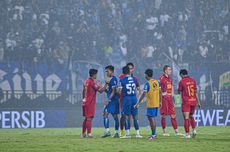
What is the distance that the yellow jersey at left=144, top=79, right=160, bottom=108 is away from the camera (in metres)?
21.6

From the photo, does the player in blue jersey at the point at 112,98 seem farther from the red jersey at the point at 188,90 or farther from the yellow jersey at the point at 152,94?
the red jersey at the point at 188,90

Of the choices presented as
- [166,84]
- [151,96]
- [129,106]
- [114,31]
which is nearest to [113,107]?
[129,106]

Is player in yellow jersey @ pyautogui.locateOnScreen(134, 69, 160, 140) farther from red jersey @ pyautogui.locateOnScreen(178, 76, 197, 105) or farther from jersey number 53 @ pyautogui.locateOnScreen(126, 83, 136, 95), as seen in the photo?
red jersey @ pyautogui.locateOnScreen(178, 76, 197, 105)

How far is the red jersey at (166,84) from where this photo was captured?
78.4ft

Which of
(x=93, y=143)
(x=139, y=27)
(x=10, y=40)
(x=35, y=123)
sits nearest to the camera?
(x=93, y=143)

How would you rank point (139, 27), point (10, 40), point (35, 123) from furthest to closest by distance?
point (139, 27) → point (10, 40) → point (35, 123)

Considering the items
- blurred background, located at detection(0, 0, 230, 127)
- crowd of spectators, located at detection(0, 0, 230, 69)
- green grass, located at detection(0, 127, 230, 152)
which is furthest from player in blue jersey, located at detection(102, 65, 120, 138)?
crowd of spectators, located at detection(0, 0, 230, 69)

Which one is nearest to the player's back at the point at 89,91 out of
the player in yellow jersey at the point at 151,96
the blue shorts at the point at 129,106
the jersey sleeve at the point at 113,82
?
the jersey sleeve at the point at 113,82

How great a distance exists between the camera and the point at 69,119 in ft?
110

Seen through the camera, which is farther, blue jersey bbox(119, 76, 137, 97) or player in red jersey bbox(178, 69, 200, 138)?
player in red jersey bbox(178, 69, 200, 138)

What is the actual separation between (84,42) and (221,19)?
802 cm

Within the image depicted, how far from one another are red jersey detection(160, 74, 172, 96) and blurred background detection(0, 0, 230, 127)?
10090mm

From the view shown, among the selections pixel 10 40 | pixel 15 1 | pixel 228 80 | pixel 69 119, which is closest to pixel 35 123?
pixel 69 119

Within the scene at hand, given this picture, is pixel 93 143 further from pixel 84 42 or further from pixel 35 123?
pixel 84 42
